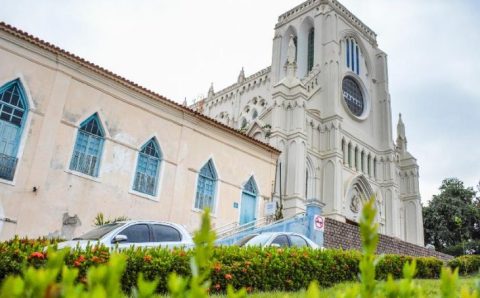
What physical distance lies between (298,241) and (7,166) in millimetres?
8411

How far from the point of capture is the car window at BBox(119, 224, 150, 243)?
922 centimetres

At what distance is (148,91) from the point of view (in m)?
15.3

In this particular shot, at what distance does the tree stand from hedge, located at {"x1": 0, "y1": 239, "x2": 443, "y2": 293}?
29155 millimetres

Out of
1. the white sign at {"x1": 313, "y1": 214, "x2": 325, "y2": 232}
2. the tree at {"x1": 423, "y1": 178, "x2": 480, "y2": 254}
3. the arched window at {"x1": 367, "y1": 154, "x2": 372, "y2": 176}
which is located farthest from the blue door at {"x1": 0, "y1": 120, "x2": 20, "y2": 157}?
the tree at {"x1": 423, "y1": 178, "x2": 480, "y2": 254}

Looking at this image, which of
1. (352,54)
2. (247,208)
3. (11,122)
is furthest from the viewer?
(352,54)

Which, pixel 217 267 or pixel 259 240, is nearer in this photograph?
pixel 217 267

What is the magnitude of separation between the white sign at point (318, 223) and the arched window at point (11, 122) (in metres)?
9.63

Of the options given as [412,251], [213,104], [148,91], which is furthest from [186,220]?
[213,104]

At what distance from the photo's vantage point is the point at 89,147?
45.4 feet

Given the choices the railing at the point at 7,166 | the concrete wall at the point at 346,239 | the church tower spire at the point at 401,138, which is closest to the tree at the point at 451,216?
the church tower spire at the point at 401,138

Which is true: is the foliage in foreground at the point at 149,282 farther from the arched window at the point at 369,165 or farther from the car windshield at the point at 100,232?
the arched window at the point at 369,165

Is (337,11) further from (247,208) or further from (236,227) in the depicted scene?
(236,227)

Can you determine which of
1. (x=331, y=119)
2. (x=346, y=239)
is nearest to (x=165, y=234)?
(x=346, y=239)

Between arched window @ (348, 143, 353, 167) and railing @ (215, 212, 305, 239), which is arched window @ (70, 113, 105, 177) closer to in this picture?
railing @ (215, 212, 305, 239)
